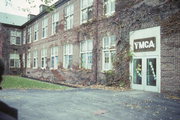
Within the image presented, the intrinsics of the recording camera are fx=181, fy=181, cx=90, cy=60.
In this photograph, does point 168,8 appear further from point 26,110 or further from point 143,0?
point 26,110

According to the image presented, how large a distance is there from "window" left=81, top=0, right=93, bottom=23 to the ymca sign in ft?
18.9

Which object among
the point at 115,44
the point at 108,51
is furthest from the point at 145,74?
the point at 108,51

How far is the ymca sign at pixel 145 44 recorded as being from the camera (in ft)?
34.2

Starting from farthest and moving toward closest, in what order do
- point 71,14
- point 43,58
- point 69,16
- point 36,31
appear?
point 36,31 → point 43,58 → point 69,16 → point 71,14

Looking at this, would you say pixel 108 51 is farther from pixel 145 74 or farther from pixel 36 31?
pixel 36 31

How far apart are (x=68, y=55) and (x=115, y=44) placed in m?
6.71

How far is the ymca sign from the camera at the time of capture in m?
10.4

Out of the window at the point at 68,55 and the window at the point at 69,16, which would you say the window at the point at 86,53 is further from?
the window at the point at 69,16

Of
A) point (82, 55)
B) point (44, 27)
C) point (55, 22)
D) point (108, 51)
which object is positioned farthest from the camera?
point (44, 27)

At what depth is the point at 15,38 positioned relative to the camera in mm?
31641

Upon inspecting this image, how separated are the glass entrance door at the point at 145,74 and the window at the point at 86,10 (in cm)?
637

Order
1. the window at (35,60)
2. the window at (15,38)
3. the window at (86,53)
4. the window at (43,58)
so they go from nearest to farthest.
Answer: the window at (86,53), the window at (43,58), the window at (35,60), the window at (15,38)

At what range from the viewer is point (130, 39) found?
39.1ft

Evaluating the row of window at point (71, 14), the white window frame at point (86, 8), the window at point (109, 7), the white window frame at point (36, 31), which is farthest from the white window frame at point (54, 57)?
the window at point (109, 7)
